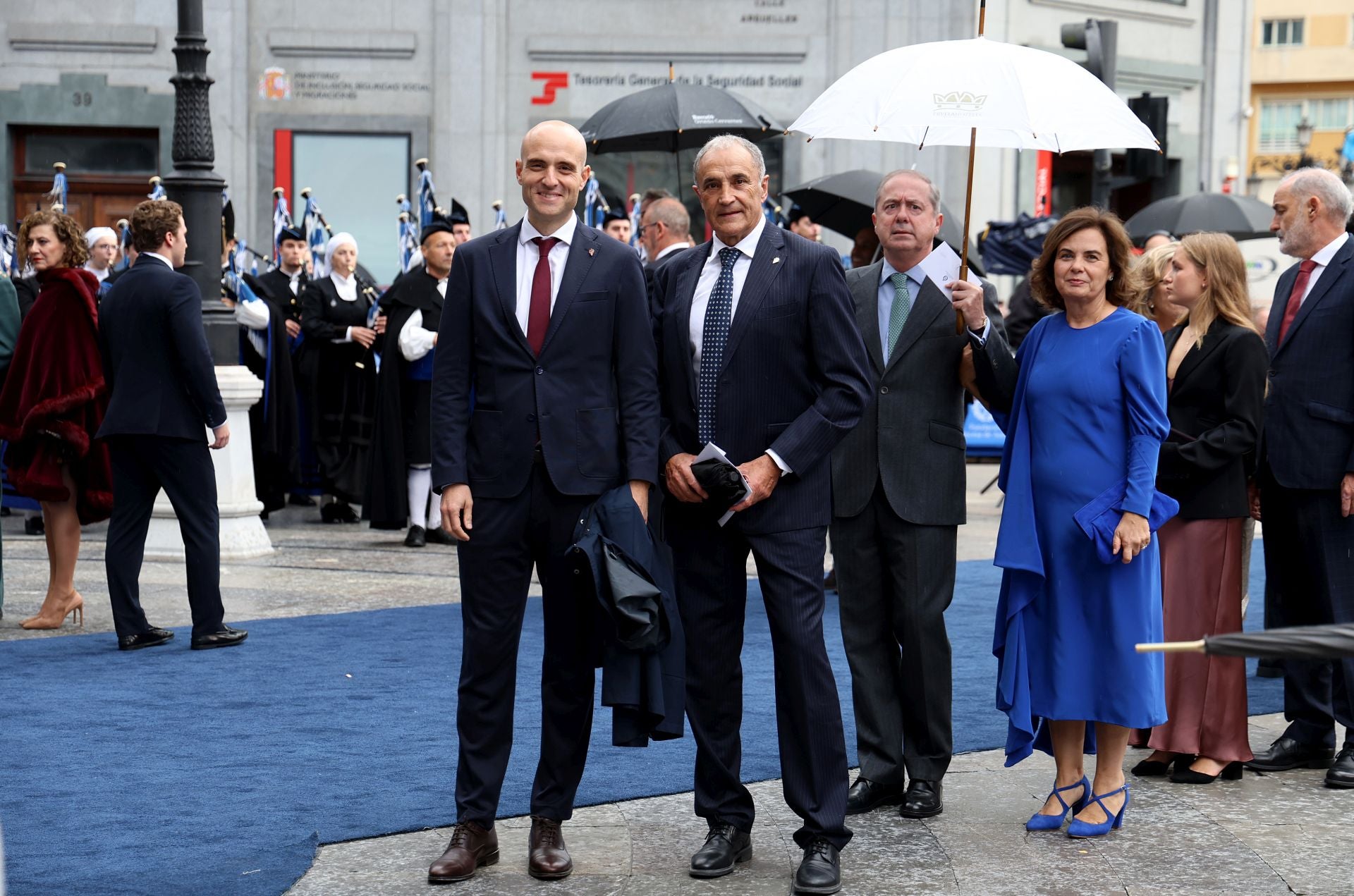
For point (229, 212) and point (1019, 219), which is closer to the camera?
point (229, 212)

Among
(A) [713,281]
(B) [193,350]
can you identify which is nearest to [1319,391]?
(A) [713,281]

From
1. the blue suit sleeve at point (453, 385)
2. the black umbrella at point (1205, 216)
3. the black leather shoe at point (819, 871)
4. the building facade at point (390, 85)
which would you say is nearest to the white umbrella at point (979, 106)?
the blue suit sleeve at point (453, 385)

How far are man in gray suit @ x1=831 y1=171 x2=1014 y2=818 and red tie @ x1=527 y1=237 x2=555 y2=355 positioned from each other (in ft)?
4.32

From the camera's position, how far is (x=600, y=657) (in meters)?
5.06

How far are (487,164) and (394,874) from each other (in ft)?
61.3

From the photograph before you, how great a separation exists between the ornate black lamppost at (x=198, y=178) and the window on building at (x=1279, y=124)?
66.0 meters

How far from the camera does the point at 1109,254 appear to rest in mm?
5641

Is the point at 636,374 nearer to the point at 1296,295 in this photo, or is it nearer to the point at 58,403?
the point at 1296,295

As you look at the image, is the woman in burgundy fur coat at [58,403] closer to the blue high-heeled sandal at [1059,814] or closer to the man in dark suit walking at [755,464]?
the man in dark suit walking at [755,464]

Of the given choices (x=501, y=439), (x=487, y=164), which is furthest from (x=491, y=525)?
(x=487, y=164)

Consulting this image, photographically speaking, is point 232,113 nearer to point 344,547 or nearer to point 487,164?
point 487,164

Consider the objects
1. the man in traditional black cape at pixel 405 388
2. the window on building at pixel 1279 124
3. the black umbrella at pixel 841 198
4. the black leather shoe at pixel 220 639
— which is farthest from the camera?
the window on building at pixel 1279 124

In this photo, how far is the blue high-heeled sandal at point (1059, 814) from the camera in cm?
557

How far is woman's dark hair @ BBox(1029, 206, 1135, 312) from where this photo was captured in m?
5.65
